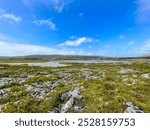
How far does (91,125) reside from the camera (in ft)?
23.9

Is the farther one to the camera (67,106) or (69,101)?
(69,101)

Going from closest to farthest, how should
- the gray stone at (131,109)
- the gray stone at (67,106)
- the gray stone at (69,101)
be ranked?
the gray stone at (131,109), the gray stone at (67,106), the gray stone at (69,101)

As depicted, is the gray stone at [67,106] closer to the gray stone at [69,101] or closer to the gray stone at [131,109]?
the gray stone at [69,101]

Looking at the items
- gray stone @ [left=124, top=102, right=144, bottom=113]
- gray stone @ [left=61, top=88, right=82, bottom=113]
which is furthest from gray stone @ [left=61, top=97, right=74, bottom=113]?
gray stone @ [left=124, top=102, right=144, bottom=113]

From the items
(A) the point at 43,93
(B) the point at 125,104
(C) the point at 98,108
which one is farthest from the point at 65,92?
(B) the point at 125,104

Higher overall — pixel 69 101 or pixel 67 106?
pixel 69 101

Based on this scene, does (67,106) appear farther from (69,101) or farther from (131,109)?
(131,109)

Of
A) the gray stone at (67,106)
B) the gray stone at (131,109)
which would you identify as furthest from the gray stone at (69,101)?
the gray stone at (131,109)

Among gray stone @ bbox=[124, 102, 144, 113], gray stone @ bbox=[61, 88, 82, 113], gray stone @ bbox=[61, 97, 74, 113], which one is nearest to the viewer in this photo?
gray stone @ bbox=[124, 102, 144, 113]

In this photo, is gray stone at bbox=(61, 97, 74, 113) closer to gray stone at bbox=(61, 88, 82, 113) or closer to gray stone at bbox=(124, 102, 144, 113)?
gray stone at bbox=(61, 88, 82, 113)

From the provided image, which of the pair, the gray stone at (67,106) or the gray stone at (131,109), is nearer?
the gray stone at (131,109)

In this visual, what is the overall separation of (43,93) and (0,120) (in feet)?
17.7

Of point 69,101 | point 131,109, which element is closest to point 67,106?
point 69,101

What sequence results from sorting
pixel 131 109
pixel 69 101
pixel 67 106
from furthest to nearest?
pixel 69 101 < pixel 67 106 < pixel 131 109
